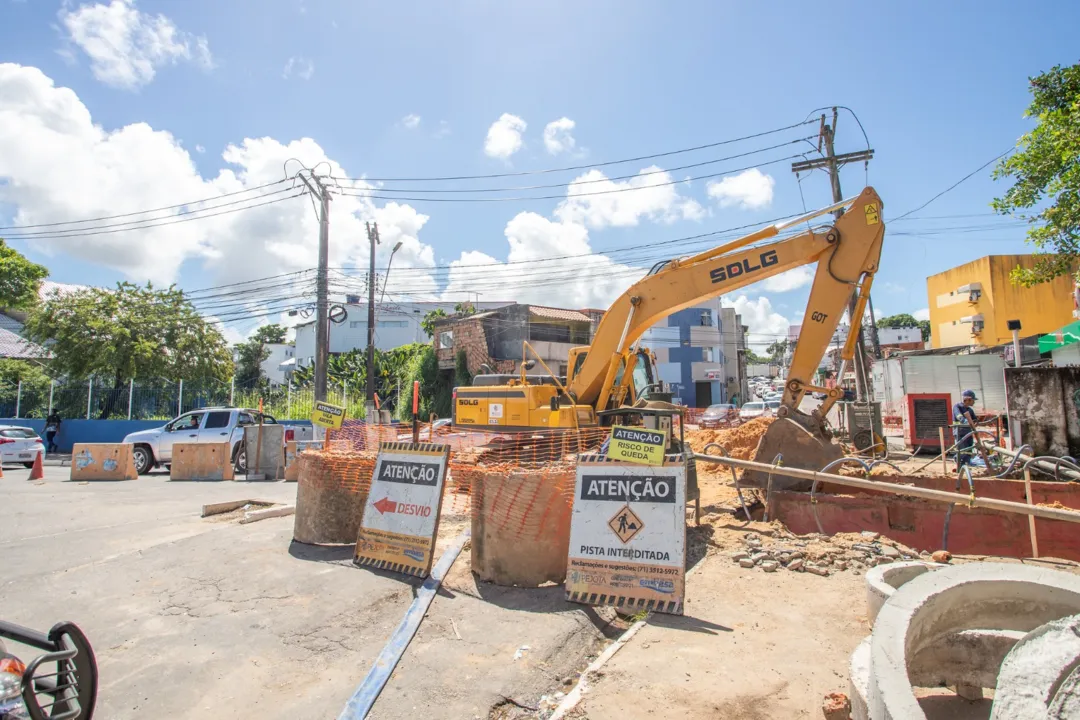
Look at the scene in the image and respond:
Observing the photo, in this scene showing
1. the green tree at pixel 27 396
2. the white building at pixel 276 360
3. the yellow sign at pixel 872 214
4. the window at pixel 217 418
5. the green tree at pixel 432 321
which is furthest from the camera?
the white building at pixel 276 360

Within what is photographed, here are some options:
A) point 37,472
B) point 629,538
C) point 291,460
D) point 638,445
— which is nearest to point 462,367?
point 291,460

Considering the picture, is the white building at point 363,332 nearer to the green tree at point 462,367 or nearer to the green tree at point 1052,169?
the green tree at point 462,367

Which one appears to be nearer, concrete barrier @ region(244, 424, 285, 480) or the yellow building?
concrete barrier @ region(244, 424, 285, 480)

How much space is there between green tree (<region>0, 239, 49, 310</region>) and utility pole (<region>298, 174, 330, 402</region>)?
71.1 ft

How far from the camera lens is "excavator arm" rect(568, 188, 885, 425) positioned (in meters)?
9.12

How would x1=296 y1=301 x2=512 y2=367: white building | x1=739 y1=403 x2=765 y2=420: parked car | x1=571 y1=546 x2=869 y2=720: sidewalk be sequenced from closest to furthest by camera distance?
1. x1=571 y1=546 x2=869 y2=720: sidewalk
2. x1=739 y1=403 x2=765 y2=420: parked car
3. x1=296 y1=301 x2=512 y2=367: white building

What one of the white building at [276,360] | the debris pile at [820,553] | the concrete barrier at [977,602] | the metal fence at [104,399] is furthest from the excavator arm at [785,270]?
the white building at [276,360]

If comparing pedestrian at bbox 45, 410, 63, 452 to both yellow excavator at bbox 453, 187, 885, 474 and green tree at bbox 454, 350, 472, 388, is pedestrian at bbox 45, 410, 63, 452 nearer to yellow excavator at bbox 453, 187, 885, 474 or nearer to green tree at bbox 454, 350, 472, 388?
green tree at bbox 454, 350, 472, 388

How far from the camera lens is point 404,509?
6.23m

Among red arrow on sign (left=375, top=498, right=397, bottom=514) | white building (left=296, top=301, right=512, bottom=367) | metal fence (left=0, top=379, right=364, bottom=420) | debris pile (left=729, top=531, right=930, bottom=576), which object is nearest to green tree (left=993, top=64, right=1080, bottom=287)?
debris pile (left=729, top=531, right=930, bottom=576)

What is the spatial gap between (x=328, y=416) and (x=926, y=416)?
1537 cm

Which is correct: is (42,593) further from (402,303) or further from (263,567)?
(402,303)

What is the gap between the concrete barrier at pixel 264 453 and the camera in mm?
14906

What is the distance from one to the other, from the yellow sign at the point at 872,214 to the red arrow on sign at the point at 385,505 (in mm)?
7810
